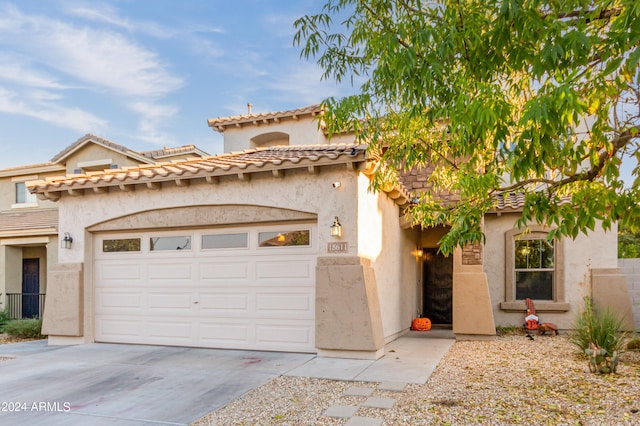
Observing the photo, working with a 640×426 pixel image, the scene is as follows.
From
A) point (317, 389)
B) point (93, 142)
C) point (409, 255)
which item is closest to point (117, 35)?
point (93, 142)

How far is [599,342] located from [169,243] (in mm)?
8687

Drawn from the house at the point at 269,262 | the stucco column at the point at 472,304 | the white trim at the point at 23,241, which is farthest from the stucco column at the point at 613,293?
the white trim at the point at 23,241

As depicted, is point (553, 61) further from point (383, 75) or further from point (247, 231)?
point (247, 231)

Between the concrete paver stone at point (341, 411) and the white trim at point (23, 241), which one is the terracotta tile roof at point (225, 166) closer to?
the concrete paver stone at point (341, 411)

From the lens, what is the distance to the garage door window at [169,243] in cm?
1045

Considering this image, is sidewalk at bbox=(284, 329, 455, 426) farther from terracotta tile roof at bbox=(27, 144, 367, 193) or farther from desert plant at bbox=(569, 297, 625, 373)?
terracotta tile roof at bbox=(27, 144, 367, 193)

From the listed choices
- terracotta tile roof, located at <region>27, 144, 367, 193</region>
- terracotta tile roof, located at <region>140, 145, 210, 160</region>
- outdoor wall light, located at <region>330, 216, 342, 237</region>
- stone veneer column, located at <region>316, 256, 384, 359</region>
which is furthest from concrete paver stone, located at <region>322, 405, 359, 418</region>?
terracotta tile roof, located at <region>140, 145, 210, 160</region>

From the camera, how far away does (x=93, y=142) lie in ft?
60.1

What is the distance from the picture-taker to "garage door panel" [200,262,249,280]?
32.4 feet

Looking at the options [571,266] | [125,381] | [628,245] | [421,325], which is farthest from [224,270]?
[628,245]

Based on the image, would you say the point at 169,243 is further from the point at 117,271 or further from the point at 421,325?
the point at 421,325

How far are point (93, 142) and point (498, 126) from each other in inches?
693

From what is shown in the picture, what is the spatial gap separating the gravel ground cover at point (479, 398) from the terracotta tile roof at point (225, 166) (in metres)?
3.93

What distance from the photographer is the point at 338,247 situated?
9.00m
